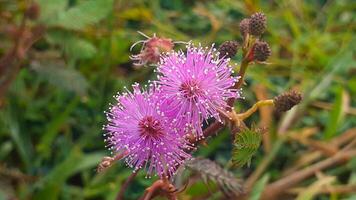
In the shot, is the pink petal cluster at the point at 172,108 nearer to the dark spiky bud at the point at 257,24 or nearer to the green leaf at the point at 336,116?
the dark spiky bud at the point at 257,24

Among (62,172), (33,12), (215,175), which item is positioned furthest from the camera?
(62,172)

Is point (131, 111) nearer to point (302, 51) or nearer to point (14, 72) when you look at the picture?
point (14, 72)

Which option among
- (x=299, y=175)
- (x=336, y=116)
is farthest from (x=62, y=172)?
(x=336, y=116)

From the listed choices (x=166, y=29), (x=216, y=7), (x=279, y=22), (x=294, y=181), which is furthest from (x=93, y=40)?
(x=294, y=181)

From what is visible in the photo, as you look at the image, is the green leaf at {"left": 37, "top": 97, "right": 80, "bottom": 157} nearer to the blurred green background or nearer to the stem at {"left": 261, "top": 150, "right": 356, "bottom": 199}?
the blurred green background

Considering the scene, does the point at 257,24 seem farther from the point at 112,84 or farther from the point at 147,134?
the point at 112,84

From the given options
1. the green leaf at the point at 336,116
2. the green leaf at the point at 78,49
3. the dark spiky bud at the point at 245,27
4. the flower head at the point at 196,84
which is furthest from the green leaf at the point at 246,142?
the green leaf at the point at 78,49

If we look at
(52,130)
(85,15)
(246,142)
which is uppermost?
(85,15)
